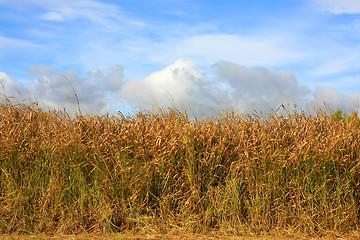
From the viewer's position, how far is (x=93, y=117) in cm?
603

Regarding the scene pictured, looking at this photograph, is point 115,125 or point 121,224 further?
point 115,125

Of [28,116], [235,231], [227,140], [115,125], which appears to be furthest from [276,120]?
[28,116]

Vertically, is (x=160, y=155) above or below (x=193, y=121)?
below

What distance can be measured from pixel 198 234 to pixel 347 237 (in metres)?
2.26

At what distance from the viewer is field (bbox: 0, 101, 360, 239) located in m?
5.29

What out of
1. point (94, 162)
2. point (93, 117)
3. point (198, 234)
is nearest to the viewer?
point (198, 234)

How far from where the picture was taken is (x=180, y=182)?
5395 millimetres

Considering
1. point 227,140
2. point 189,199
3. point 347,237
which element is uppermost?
point 227,140

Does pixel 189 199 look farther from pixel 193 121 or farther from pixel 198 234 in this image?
pixel 193 121

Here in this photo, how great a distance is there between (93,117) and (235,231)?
9.81 feet

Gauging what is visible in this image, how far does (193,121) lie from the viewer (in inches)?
230

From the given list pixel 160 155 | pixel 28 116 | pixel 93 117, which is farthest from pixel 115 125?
pixel 28 116

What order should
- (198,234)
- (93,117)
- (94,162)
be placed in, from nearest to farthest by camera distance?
(198,234), (94,162), (93,117)

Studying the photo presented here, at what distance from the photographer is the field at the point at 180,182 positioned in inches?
208
